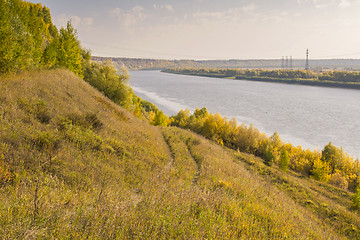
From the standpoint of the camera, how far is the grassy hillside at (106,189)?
191 inches

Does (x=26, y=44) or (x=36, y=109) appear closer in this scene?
(x=36, y=109)

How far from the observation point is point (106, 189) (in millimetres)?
7488

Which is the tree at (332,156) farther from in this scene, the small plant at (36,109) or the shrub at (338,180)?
the small plant at (36,109)

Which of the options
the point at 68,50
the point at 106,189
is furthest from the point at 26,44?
the point at 106,189

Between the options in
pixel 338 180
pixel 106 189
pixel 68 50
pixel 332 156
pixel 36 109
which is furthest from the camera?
pixel 332 156

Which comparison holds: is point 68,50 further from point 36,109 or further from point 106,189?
point 106,189

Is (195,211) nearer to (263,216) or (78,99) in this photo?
(263,216)

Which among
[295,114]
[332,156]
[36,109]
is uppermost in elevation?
[36,109]

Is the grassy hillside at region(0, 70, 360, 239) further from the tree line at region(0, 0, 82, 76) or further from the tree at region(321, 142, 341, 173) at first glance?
the tree at region(321, 142, 341, 173)

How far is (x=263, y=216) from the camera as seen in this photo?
28.5ft

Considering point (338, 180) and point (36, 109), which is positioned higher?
point (36, 109)

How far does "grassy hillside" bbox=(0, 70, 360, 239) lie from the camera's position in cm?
484

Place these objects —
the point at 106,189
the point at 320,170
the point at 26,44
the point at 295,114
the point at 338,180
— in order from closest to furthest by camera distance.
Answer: the point at 106,189
the point at 26,44
the point at 338,180
the point at 320,170
the point at 295,114

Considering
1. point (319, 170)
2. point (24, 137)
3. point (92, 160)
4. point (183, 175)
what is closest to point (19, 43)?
point (24, 137)
